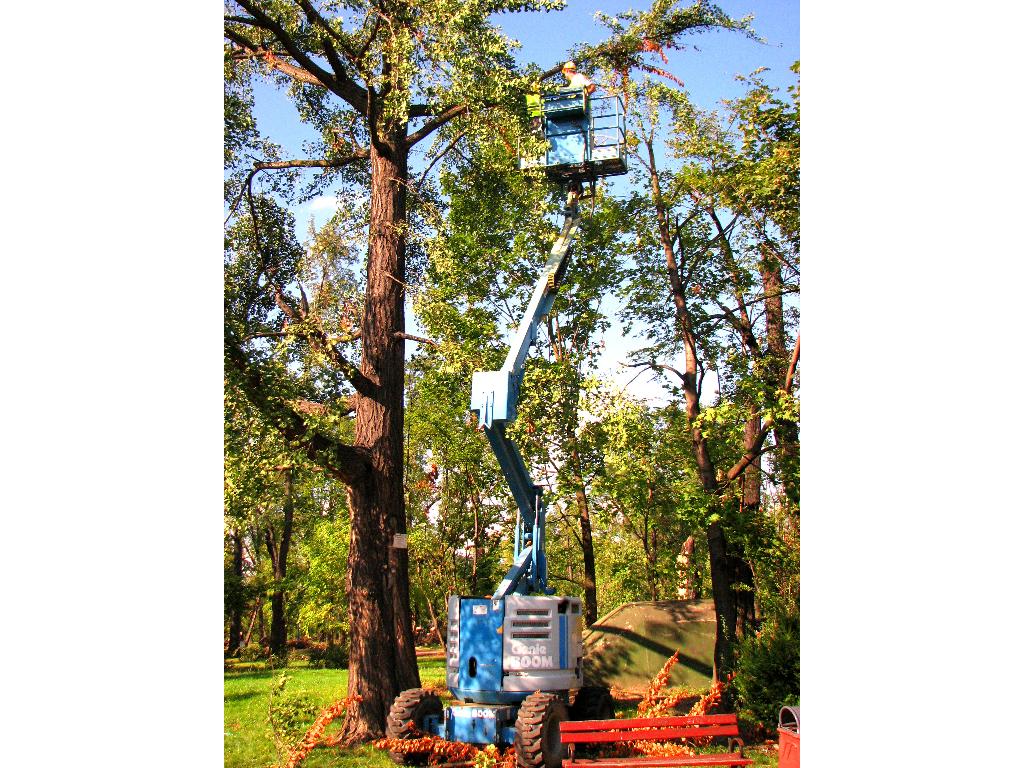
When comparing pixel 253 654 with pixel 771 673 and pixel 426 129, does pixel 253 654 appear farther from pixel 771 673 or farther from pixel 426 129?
pixel 771 673

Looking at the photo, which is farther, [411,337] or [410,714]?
[411,337]

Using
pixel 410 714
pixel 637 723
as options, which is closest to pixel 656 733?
pixel 637 723

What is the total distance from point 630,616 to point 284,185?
22.2 ft

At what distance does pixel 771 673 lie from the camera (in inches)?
280

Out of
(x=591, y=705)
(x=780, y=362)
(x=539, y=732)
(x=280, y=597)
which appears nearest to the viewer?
(x=539, y=732)

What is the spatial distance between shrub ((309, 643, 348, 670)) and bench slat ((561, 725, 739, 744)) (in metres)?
11.1

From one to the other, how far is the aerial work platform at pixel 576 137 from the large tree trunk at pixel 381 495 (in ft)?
5.71

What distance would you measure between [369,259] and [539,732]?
4.76 metres

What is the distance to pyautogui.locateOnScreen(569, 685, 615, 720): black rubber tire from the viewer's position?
23.7 feet

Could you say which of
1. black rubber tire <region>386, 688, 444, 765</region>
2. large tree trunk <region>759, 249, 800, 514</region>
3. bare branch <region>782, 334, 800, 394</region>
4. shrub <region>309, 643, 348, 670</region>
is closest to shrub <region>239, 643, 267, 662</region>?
shrub <region>309, 643, 348, 670</region>

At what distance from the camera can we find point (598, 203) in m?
12.1

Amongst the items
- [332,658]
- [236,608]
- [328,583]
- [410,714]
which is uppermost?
[410,714]

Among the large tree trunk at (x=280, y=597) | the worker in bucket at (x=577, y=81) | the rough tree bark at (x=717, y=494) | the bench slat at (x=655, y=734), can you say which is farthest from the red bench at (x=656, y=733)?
the large tree trunk at (x=280, y=597)

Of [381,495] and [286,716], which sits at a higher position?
[381,495]
